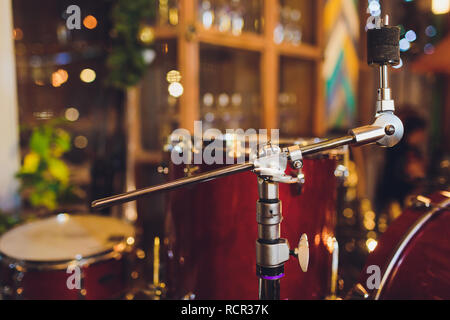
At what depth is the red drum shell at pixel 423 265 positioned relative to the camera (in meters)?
1.22

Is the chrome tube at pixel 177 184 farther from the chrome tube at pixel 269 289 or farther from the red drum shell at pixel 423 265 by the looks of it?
the red drum shell at pixel 423 265

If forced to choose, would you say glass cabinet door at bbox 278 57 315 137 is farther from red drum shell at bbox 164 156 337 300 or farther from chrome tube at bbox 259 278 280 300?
chrome tube at bbox 259 278 280 300

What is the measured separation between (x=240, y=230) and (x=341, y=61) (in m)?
4.38

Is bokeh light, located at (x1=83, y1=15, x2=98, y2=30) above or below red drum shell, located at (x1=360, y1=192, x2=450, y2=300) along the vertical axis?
above

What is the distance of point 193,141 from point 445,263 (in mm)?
951

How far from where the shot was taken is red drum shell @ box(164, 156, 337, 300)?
1.30 m

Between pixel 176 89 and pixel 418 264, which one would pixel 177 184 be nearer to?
pixel 418 264

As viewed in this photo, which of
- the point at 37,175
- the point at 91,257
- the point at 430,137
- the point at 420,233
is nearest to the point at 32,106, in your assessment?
the point at 37,175

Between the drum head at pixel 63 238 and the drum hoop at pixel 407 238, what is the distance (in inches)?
44.2

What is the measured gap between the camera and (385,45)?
0.88 metres

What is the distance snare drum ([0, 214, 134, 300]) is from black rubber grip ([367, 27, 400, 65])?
1.33 meters

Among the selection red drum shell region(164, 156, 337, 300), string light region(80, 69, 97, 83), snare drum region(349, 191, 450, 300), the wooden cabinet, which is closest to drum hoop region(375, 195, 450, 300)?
snare drum region(349, 191, 450, 300)

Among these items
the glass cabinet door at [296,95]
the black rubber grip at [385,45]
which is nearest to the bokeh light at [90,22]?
the glass cabinet door at [296,95]

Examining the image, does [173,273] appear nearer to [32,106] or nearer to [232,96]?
[232,96]
